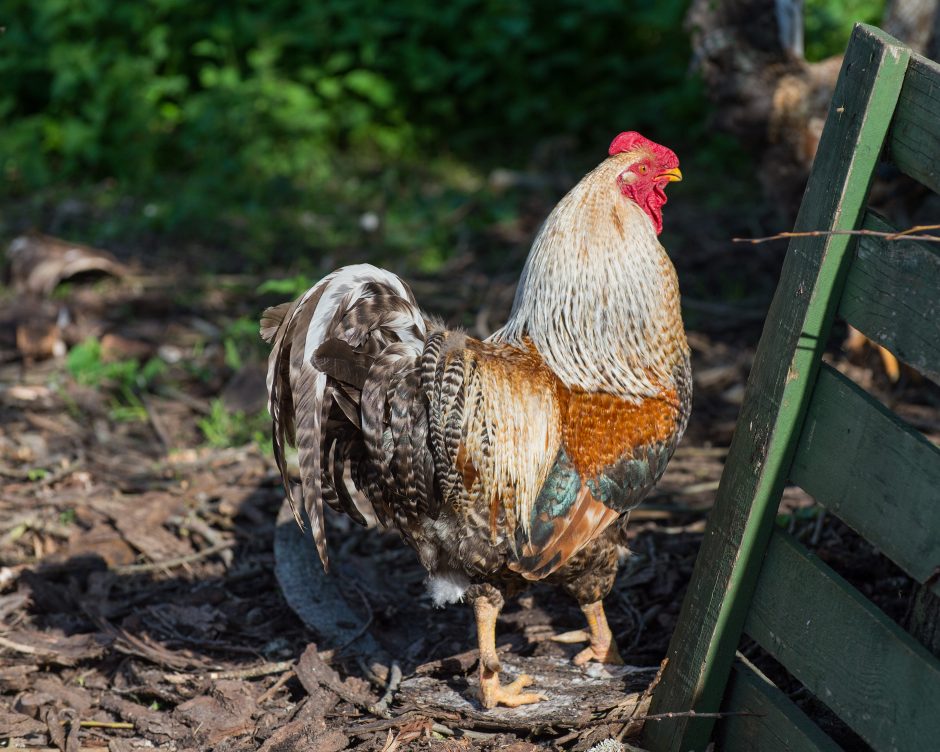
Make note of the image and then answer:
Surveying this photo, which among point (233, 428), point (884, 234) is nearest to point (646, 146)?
point (884, 234)

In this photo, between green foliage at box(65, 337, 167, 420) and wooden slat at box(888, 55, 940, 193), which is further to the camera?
green foliage at box(65, 337, 167, 420)

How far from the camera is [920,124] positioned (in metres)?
2.34

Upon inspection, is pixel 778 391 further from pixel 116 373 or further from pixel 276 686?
pixel 116 373

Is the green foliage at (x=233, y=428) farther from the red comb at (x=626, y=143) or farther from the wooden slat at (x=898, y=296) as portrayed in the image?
the wooden slat at (x=898, y=296)

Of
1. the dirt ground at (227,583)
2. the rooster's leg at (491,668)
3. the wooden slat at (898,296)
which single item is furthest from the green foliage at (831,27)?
the wooden slat at (898,296)

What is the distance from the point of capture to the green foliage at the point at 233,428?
5.38 m

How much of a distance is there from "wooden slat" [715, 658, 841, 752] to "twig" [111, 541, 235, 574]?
7.63 ft

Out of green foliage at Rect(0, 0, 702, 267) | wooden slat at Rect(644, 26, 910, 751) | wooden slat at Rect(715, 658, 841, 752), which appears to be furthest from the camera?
green foliage at Rect(0, 0, 702, 267)

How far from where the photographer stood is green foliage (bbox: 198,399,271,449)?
17.6 ft

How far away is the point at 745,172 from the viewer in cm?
868

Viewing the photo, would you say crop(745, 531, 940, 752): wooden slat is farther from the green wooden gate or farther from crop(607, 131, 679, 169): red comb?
crop(607, 131, 679, 169): red comb

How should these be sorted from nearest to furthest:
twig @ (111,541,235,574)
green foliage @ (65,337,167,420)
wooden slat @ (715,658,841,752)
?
wooden slat @ (715,658,841,752), twig @ (111,541,235,574), green foliage @ (65,337,167,420)

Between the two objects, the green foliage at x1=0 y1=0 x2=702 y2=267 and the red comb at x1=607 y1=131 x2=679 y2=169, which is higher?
the red comb at x1=607 y1=131 x2=679 y2=169

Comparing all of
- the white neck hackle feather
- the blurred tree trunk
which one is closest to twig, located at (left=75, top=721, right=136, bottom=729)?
the white neck hackle feather
